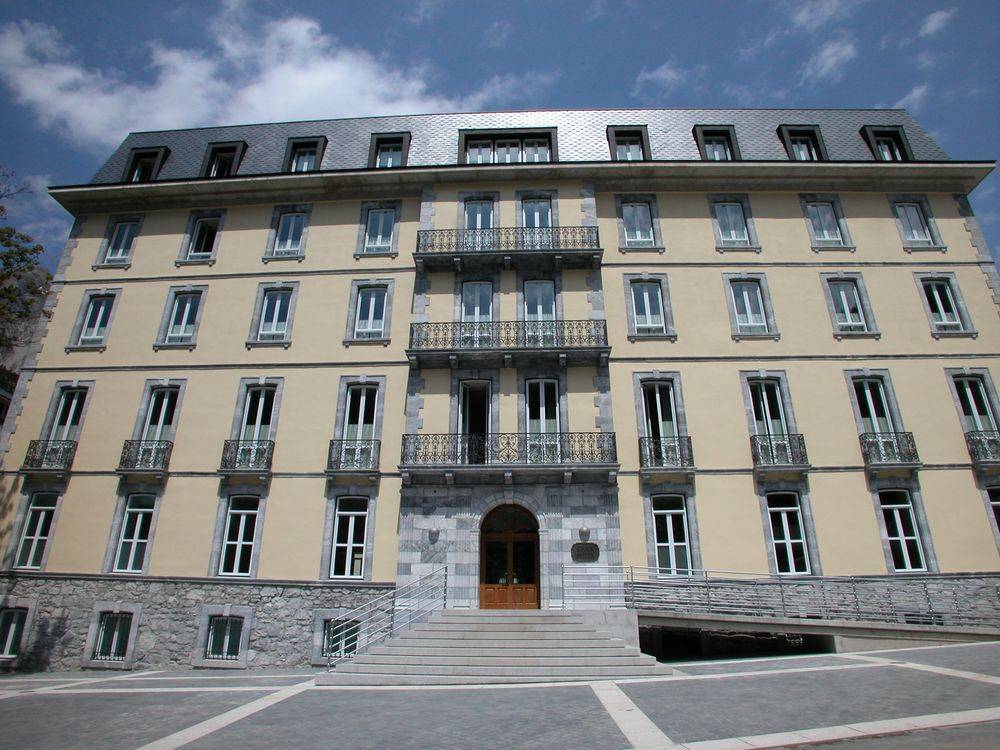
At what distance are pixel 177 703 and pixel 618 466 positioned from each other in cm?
1127

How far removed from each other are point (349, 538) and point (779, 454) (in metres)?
13.0

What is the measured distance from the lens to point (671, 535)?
1554 cm

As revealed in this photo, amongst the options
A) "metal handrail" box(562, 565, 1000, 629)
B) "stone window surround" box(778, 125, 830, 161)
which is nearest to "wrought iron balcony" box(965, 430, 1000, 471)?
"metal handrail" box(562, 565, 1000, 629)

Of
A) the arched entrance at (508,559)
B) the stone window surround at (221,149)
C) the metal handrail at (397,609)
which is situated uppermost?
the stone window surround at (221,149)

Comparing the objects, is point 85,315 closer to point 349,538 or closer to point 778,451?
point 349,538

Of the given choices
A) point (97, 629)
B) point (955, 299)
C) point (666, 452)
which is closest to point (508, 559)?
point (666, 452)

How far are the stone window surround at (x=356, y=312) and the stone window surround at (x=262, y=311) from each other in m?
1.96

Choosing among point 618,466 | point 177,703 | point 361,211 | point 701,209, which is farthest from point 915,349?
point 177,703

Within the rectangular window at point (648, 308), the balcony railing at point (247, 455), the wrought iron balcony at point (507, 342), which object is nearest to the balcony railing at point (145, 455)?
the balcony railing at point (247, 455)

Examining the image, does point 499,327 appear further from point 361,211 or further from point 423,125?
point 423,125

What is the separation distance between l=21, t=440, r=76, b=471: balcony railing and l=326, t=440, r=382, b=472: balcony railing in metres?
8.45

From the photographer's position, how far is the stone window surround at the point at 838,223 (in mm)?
18672

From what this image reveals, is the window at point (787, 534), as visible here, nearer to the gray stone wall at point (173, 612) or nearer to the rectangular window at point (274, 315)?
the gray stone wall at point (173, 612)

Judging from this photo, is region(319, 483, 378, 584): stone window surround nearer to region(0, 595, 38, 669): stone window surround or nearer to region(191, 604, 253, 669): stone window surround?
region(191, 604, 253, 669): stone window surround
